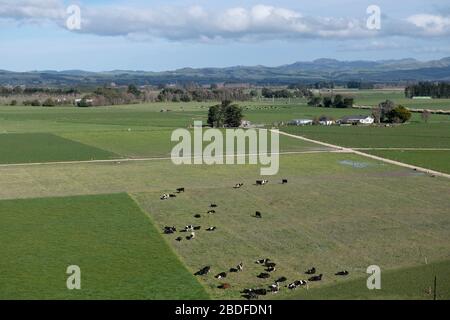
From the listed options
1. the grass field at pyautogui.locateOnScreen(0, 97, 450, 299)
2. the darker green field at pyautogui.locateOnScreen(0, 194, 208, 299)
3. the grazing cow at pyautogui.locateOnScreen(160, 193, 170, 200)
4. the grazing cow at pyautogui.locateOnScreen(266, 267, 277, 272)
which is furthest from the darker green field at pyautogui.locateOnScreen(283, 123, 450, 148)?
the grazing cow at pyautogui.locateOnScreen(266, 267, 277, 272)

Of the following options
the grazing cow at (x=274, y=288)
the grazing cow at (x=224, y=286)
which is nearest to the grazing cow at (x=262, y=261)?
the grazing cow at (x=274, y=288)

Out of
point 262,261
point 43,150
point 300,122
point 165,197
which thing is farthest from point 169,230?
point 300,122

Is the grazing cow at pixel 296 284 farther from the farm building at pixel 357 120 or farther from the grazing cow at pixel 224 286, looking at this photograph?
the farm building at pixel 357 120

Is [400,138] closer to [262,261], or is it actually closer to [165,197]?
[165,197]

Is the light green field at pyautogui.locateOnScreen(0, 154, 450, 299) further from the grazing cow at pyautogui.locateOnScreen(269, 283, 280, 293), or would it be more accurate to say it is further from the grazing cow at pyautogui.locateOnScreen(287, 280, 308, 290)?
the grazing cow at pyautogui.locateOnScreen(287, 280, 308, 290)

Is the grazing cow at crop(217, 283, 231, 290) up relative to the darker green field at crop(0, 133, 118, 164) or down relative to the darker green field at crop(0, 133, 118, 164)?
down

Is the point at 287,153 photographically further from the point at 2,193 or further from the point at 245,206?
the point at 2,193
